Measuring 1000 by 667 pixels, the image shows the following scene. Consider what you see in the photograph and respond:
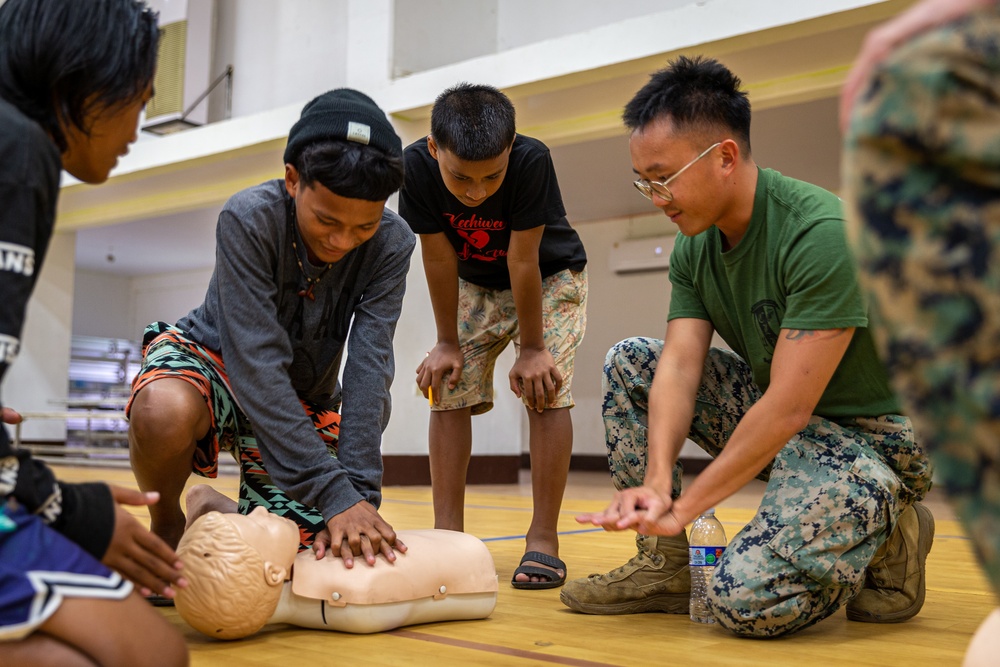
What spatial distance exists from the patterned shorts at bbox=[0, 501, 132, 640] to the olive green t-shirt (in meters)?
1.12

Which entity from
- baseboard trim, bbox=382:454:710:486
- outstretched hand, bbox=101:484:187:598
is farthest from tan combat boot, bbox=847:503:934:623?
baseboard trim, bbox=382:454:710:486

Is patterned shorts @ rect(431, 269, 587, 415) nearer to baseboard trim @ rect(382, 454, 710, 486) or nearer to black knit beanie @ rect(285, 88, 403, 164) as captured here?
Result: black knit beanie @ rect(285, 88, 403, 164)

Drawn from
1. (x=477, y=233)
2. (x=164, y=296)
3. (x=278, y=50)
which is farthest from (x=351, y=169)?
(x=164, y=296)

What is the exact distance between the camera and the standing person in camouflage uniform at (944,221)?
560 mm

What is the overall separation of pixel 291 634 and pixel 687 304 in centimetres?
97

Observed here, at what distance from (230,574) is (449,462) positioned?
1173mm

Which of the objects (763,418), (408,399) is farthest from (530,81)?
(763,418)

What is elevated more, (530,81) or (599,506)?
(530,81)

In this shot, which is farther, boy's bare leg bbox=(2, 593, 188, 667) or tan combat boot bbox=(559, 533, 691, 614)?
tan combat boot bbox=(559, 533, 691, 614)

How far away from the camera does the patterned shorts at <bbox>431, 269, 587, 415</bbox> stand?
2617mm

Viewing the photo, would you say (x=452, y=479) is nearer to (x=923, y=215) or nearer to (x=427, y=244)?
(x=427, y=244)

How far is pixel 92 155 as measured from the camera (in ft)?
3.84

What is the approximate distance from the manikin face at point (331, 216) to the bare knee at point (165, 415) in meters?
0.37

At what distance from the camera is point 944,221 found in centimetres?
58
